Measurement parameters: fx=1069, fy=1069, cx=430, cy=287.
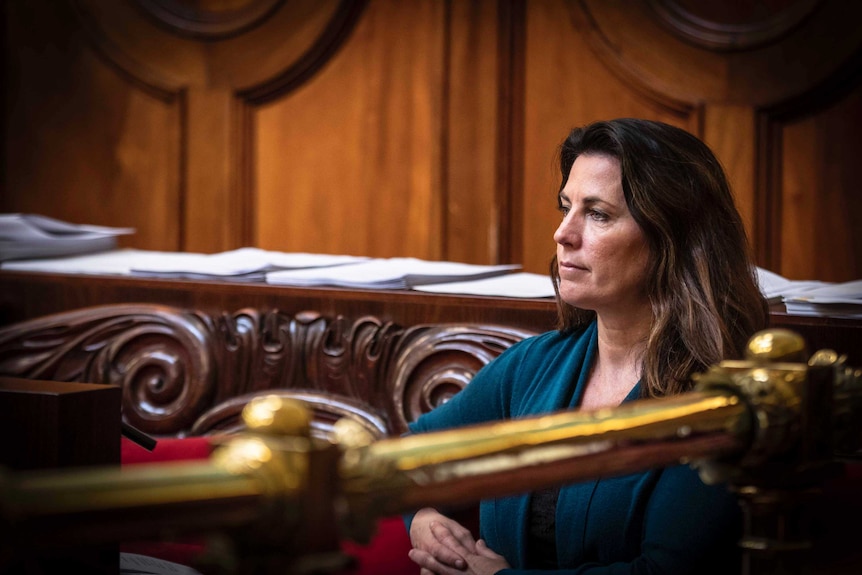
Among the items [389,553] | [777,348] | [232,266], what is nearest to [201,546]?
[389,553]

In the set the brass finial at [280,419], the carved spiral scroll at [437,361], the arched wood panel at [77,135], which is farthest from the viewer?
the arched wood panel at [77,135]

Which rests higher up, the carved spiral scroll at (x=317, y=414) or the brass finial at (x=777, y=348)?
the brass finial at (x=777, y=348)

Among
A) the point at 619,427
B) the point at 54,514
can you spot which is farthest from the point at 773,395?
the point at 54,514

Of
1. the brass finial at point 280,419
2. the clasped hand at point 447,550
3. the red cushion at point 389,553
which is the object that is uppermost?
the brass finial at point 280,419

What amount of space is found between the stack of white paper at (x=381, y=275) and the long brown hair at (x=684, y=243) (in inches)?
20.5

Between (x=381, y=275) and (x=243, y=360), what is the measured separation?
1.07ft

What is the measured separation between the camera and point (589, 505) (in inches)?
58.2

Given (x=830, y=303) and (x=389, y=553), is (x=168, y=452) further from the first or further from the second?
(x=830, y=303)

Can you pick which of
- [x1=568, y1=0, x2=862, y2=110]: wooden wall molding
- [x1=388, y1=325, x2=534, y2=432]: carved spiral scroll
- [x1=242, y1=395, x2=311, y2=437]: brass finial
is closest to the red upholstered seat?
[x1=388, y1=325, x2=534, y2=432]: carved spiral scroll

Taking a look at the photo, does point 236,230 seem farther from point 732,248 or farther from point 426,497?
point 426,497

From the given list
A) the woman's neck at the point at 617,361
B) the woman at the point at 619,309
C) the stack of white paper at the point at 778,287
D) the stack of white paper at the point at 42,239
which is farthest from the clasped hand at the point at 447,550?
the stack of white paper at the point at 42,239

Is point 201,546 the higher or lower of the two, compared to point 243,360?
lower

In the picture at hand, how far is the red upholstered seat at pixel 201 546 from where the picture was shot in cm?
175

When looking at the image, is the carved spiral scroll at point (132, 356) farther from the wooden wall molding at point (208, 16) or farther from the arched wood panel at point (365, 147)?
the wooden wall molding at point (208, 16)
